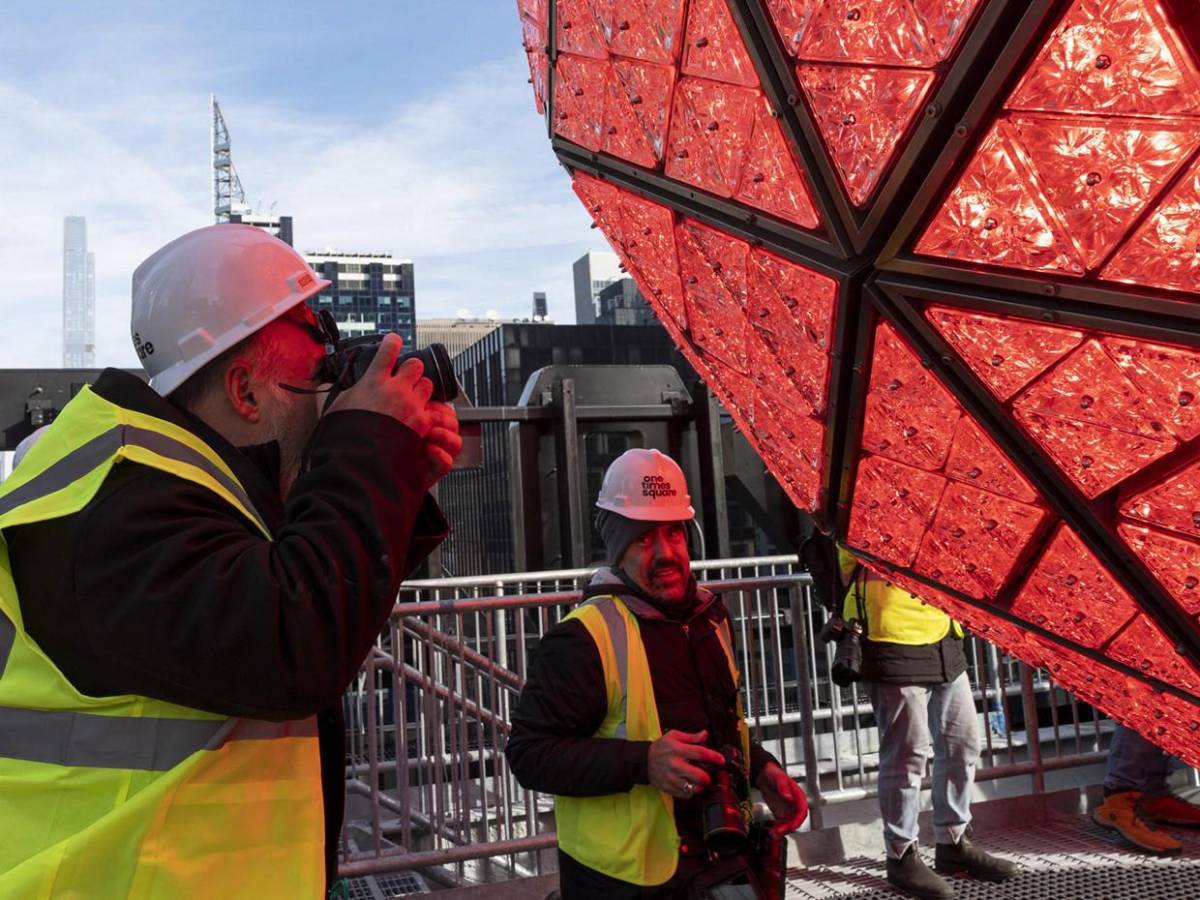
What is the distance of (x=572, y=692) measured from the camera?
3.13 m

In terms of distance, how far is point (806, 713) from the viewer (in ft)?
19.4

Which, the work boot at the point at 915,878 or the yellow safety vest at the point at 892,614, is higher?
the yellow safety vest at the point at 892,614

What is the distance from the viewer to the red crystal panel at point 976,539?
1.94 metres

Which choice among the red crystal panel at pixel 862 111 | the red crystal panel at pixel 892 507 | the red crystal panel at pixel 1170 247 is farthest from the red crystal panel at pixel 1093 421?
the red crystal panel at pixel 862 111

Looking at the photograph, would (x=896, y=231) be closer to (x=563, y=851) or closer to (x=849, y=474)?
(x=849, y=474)

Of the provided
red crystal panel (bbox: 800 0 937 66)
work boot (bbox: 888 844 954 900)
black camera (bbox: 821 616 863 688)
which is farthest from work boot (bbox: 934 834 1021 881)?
red crystal panel (bbox: 800 0 937 66)

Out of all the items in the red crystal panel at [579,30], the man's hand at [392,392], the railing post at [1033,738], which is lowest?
the railing post at [1033,738]

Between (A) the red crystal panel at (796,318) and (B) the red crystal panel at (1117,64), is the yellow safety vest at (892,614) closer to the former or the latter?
(A) the red crystal panel at (796,318)

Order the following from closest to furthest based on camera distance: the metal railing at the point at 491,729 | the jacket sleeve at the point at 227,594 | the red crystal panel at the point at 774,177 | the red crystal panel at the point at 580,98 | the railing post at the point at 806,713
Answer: the jacket sleeve at the point at 227,594 < the red crystal panel at the point at 774,177 < the red crystal panel at the point at 580,98 < the metal railing at the point at 491,729 < the railing post at the point at 806,713

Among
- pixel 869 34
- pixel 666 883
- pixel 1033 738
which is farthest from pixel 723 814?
pixel 1033 738

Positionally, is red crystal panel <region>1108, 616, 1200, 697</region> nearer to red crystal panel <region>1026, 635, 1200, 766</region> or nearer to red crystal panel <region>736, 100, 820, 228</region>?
red crystal panel <region>1026, 635, 1200, 766</region>

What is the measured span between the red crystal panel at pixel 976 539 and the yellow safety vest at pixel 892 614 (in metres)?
2.71

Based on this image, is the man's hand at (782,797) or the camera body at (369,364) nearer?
the camera body at (369,364)

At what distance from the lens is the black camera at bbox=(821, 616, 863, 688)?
15.9ft
